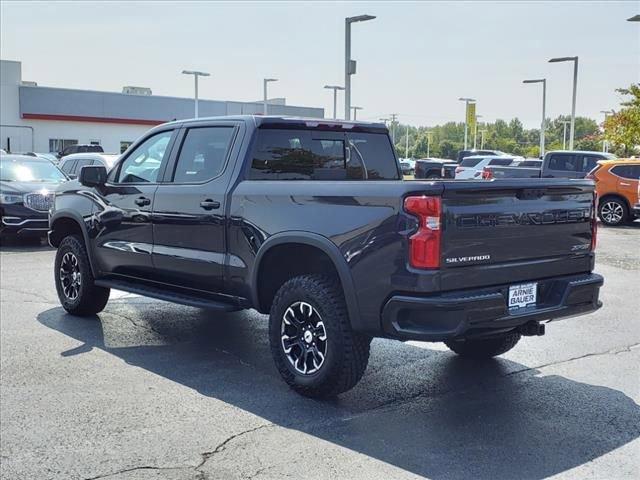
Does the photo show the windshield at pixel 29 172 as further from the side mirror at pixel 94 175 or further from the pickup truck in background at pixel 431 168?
the pickup truck in background at pixel 431 168

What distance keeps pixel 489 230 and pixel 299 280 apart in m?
1.40

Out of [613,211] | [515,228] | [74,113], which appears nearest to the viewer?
[515,228]

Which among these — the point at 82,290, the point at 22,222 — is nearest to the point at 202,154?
the point at 82,290

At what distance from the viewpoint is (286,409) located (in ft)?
16.8

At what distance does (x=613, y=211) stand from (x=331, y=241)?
15.5 m

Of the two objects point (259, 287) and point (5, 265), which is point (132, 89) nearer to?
point (5, 265)

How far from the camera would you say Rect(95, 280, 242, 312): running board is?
609 cm

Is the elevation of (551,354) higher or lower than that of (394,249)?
lower

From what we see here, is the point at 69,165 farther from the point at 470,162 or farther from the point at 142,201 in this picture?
the point at 470,162

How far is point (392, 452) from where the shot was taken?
4.34 meters

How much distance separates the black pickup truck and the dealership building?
135 feet

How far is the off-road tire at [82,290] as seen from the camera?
7.67 meters

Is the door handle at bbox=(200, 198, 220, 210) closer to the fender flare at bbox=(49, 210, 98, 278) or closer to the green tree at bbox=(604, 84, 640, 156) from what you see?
the fender flare at bbox=(49, 210, 98, 278)

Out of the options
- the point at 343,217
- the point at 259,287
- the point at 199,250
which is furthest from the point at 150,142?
the point at 343,217
